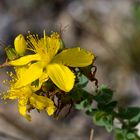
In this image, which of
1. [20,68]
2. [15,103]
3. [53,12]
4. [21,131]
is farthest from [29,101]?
[53,12]

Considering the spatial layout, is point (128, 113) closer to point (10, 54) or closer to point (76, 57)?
point (76, 57)

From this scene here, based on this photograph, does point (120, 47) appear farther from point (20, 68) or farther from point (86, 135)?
point (20, 68)

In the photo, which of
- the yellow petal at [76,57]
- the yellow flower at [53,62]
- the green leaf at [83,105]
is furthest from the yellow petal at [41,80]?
the green leaf at [83,105]

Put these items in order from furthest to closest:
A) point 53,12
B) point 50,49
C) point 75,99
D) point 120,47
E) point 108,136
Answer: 1. point 53,12
2. point 120,47
3. point 108,136
4. point 50,49
5. point 75,99

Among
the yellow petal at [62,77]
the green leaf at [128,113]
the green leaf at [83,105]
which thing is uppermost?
the yellow petal at [62,77]

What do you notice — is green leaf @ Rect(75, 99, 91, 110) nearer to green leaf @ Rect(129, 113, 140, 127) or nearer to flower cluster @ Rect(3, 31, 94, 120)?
flower cluster @ Rect(3, 31, 94, 120)

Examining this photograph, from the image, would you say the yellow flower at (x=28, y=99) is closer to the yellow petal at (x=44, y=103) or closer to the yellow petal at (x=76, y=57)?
the yellow petal at (x=44, y=103)
